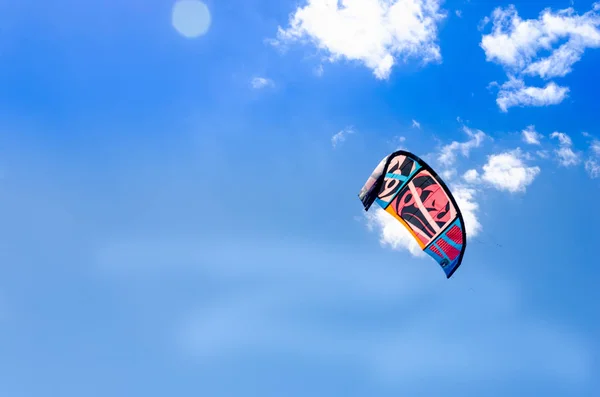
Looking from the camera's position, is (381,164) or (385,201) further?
(385,201)

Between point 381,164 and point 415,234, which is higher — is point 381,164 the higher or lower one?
the higher one

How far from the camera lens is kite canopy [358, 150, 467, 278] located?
1895cm

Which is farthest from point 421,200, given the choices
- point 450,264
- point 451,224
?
point 450,264

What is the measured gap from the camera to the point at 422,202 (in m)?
19.8

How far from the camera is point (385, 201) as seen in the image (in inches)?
819

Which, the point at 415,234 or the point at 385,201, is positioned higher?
the point at 385,201

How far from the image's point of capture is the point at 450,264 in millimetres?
19516

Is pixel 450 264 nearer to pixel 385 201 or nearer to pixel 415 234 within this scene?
pixel 415 234

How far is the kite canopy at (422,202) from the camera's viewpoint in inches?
746

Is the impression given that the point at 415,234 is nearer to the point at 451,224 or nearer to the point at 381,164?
the point at 451,224

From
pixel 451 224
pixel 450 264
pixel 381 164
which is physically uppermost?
pixel 381 164

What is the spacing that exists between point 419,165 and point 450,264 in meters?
4.96

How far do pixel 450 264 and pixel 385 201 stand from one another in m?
4.30

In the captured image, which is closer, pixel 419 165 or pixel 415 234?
pixel 419 165
